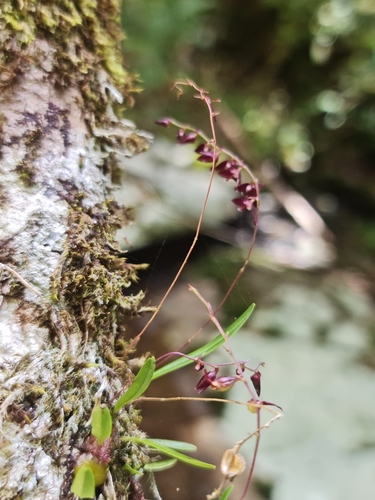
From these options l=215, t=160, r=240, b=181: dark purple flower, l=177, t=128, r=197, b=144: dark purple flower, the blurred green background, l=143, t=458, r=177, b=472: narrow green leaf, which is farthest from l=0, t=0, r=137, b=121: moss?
l=143, t=458, r=177, b=472: narrow green leaf

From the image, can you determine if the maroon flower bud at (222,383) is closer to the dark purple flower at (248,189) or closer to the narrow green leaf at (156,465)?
the narrow green leaf at (156,465)

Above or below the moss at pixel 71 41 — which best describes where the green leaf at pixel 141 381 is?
below

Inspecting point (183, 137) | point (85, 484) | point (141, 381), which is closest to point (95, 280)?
point (141, 381)

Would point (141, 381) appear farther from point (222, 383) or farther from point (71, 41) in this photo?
point (71, 41)

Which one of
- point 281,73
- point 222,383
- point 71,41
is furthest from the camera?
point 281,73

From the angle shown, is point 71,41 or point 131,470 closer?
point 131,470

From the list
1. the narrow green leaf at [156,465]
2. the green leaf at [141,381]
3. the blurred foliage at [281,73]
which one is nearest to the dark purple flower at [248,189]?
the green leaf at [141,381]
